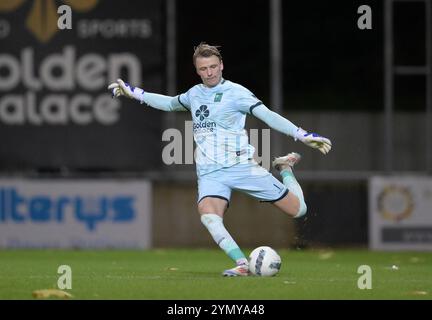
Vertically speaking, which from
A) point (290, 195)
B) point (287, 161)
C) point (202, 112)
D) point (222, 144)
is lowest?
point (290, 195)

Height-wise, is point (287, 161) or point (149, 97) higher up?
point (149, 97)

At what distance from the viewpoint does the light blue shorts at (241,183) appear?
11.6 m

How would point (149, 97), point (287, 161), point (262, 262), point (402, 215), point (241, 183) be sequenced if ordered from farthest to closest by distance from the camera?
point (402, 215)
point (149, 97)
point (287, 161)
point (241, 183)
point (262, 262)

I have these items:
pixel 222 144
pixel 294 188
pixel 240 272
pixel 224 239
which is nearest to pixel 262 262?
pixel 240 272

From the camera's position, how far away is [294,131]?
11.4 m

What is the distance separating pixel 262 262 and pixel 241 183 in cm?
87

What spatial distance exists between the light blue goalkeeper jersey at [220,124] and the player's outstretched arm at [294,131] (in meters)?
0.14

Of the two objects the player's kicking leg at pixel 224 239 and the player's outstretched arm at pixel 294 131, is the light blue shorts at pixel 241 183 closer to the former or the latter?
the player's kicking leg at pixel 224 239

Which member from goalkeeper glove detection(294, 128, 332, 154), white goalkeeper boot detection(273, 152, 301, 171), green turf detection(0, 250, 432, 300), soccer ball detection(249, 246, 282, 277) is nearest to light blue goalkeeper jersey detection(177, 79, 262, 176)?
white goalkeeper boot detection(273, 152, 301, 171)

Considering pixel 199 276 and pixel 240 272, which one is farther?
pixel 199 276

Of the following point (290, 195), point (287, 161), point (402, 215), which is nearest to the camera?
point (290, 195)

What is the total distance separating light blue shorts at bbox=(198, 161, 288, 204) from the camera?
11.6 metres

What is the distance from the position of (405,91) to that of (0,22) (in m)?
6.16

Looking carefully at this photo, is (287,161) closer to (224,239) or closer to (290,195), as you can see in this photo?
(290,195)
